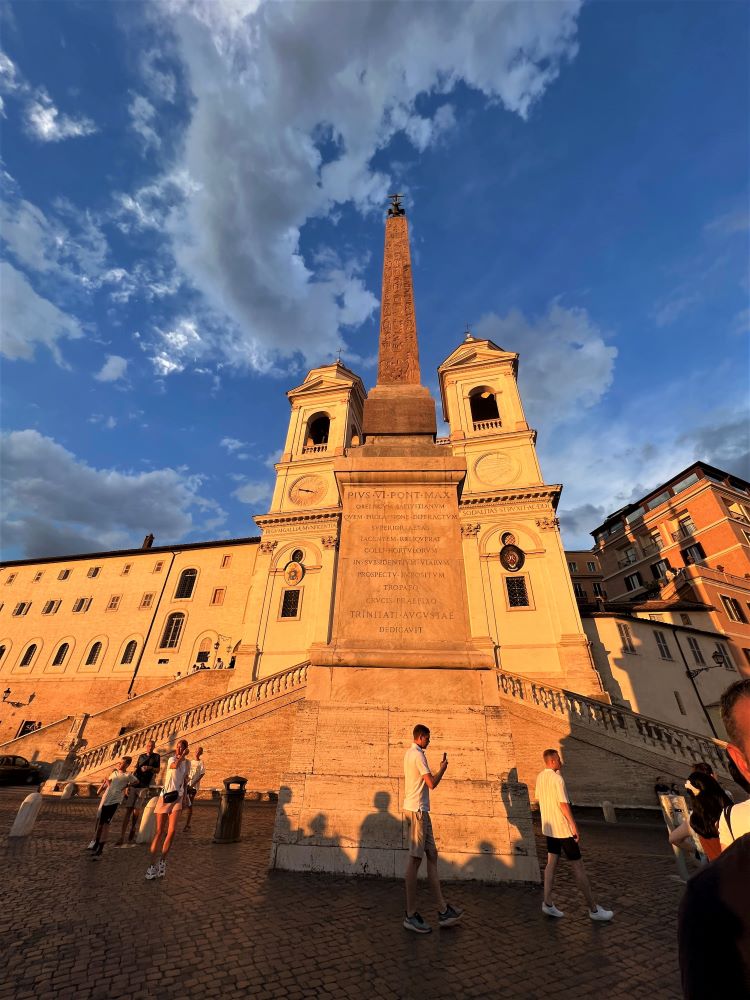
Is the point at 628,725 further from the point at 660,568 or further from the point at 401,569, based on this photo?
the point at 660,568

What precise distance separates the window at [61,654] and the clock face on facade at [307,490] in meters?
17.8

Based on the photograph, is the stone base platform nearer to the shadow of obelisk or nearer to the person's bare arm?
the shadow of obelisk

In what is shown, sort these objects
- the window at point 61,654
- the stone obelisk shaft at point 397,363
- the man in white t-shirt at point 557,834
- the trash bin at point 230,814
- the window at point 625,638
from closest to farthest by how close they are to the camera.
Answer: the man in white t-shirt at point 557,834 < the trash bin at point 230,814 < the stone obelisk shaft at point 397,363 < the window at point 625,638 < the window at point 61,654

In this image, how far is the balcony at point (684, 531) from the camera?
3755 cm

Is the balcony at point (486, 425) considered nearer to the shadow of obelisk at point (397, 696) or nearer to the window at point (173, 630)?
the shadow of obelisk at point (397, 696)

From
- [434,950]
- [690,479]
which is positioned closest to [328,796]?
[434,950]

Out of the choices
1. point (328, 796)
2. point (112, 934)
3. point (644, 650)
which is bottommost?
point (112, 934)

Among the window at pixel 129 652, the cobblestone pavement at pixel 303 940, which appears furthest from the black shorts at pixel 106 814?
the window at pixel 129 652

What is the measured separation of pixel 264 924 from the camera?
148 inches

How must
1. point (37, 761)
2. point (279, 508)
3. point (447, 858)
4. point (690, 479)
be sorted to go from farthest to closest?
1. point (690, 479)
2. point (279, 508)
3. point (37, 761)
4. point (447, 858)

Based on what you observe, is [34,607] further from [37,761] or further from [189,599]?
[37,761]

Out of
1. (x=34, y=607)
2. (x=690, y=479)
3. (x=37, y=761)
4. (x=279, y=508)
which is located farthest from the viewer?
(x=690, y=479)

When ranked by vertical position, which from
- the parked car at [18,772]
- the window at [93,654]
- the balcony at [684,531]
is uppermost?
the balcony at [684,531]

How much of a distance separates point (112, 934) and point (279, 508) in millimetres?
25902
